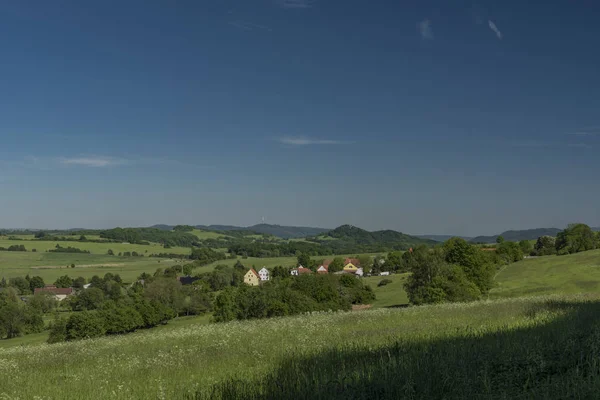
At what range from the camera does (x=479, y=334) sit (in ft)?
34.2

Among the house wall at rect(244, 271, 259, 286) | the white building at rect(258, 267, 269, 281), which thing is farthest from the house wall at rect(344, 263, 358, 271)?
the house wall at rect(244, 271, 259, 286)

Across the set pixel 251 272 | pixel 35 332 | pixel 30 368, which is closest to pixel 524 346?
pixel 30 368

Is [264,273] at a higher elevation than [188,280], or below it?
higher

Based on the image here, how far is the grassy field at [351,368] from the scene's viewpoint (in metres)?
5.85

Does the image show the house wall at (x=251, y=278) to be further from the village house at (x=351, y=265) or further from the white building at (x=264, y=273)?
the village house at (x=351, y=265)

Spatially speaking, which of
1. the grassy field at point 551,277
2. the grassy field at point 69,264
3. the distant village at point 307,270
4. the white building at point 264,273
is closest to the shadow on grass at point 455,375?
the grassy field at point 551,277

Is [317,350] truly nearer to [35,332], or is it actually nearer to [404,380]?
[404,380]

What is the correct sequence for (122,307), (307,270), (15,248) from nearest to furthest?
1. (122,307)
2. (307,270)
3. (15,248)

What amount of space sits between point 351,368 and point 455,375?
1.89 m

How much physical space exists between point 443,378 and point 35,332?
362ft

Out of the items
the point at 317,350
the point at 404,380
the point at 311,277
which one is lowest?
the point at 311,277

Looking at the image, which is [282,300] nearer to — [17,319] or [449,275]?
[449,275]

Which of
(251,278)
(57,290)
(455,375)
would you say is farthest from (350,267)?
(455,375)

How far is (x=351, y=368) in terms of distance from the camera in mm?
7531
